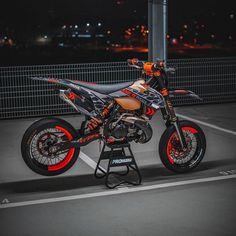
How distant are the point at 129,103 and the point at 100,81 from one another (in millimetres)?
5107

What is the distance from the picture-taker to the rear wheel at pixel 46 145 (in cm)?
668

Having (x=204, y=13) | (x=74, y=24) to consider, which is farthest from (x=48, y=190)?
(x=74, y=24)

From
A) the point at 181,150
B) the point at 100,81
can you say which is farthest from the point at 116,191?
the point at 100,81

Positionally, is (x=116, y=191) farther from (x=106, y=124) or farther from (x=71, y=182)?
(x=106, y=124)

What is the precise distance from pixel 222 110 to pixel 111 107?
570 centimetres

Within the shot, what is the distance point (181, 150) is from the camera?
23.7 feet

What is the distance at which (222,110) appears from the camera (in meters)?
12.1

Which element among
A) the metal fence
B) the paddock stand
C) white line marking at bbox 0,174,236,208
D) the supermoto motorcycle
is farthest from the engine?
the metal fence

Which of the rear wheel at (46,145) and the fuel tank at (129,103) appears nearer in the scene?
the rear wheel at (46,145)

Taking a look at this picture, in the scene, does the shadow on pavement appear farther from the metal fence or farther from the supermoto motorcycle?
the metal fence

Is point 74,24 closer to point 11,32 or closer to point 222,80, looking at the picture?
point 11,32

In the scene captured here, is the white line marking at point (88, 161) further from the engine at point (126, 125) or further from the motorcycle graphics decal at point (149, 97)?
the motorcycle graphics decal at point (149, 97)

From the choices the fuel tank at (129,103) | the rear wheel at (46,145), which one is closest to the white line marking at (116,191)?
the rear wheel at (46,145)

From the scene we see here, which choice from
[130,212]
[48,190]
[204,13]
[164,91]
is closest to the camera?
[130,212]
